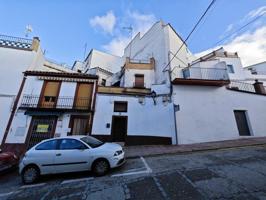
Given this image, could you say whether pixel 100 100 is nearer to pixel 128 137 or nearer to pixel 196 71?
pixel 128 137

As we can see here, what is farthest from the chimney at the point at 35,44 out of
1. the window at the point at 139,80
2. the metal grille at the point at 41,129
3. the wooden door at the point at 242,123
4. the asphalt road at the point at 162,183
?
the wooden door at the point at 242,123

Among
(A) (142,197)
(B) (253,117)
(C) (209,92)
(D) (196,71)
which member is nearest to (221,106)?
(C) (209,92)

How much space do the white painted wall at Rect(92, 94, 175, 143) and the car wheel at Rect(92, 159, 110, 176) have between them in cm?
550

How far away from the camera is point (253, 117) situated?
11250 millimetres

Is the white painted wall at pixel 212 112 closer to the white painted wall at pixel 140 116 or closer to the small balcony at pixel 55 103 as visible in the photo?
the white painted wall at pixel 140 116

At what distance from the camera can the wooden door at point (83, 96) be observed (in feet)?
37.0

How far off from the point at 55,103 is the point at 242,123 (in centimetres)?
1490

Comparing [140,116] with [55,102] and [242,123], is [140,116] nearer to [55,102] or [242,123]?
[55,102]

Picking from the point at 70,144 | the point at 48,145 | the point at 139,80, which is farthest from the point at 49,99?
the point at 139,80

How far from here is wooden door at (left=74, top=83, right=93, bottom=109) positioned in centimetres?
1129

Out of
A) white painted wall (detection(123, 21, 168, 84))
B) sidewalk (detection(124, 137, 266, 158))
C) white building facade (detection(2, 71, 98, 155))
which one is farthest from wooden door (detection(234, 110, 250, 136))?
white building facade (detection(2, 71, 98, 155))

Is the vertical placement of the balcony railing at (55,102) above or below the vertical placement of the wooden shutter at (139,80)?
below

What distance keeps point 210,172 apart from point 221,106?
8109mm

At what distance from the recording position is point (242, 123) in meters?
11.3
